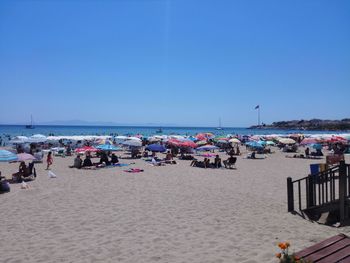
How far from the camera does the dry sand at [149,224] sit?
20.7ft

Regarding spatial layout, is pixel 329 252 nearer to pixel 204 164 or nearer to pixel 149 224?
pixel 149 224

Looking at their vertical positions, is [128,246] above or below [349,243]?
below

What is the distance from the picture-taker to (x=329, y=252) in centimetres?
447

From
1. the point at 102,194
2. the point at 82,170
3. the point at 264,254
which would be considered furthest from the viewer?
the point at 82,170

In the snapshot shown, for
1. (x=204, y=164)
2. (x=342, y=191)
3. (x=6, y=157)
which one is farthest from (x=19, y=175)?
(x=342, y=191)

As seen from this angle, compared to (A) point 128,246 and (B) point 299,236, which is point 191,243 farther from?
(B) point 299,236

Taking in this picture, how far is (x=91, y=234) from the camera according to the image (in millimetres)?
7520

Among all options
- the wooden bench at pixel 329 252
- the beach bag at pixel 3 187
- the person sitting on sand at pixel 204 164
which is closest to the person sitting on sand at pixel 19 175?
the beach bag at pixel 3 187

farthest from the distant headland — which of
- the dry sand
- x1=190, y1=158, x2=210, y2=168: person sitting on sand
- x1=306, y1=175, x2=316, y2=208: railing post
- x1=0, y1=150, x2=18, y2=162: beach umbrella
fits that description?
x1=306, y1=175, x2=316, y2=208: railing post

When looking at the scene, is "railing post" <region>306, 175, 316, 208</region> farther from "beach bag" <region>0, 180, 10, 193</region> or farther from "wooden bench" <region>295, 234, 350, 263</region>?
"beach bag" <region>0, 180, 10, 193</region>

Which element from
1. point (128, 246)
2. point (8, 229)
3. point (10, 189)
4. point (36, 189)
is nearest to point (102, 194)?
point (36, 189)

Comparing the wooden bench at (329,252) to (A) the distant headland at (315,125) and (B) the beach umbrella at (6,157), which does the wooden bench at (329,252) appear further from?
(A) the distant headland at (315,125)

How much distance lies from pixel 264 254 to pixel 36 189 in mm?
9764

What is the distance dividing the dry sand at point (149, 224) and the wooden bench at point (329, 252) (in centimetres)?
128
